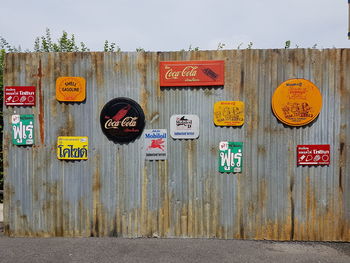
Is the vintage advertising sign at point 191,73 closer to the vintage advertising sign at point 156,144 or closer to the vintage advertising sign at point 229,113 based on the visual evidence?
the vintage advertising sign at point 229,113

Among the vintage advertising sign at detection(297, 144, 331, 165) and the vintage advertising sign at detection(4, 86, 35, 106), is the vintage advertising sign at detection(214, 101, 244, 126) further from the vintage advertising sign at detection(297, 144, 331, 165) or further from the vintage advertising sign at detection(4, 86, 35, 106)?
the vintage advertising sign at detection(4, 86, 35, 106)

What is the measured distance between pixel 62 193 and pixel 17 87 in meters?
2.84

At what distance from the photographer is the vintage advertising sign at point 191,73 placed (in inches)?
241

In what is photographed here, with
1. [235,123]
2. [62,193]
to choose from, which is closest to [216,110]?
[235,123]

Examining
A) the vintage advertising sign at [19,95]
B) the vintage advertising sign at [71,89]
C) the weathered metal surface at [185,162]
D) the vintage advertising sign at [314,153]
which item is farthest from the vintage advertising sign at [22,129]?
the vintage advertising sign at [314,153]

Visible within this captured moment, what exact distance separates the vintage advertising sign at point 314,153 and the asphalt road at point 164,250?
201cm

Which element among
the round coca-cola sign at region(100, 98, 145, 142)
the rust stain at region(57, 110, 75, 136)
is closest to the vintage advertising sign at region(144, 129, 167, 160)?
the round coca-cola sign at region(100, 98, 145, 142)

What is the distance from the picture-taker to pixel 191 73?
6137 mm

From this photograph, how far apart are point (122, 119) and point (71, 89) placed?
4.80 feet

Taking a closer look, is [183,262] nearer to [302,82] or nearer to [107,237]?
[107,237]

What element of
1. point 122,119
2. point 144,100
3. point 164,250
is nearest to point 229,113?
point 144,100

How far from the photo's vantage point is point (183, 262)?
511 cm

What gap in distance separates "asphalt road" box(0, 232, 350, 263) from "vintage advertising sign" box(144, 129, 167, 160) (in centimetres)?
204

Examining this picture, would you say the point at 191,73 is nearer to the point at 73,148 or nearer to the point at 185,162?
the point at 185,162
